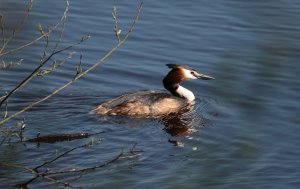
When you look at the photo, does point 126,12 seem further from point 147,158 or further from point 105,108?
point 147,158

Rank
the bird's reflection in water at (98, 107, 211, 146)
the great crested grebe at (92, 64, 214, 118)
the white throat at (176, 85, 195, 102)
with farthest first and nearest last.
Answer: the white throat at (176, 85, 195, 102) → the great crested grebe at (92, 64, 214, 118) → the bird's reflection in water at (98, 107, 211, 146)

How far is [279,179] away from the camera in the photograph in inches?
288

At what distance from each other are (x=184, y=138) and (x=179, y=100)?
181cm

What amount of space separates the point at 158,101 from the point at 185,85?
140 centimetres

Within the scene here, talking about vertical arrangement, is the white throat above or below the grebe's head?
below

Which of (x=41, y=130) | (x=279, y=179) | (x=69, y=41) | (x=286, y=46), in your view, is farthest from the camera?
(x=69, y=41)

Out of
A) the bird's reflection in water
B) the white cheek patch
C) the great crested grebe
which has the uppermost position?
the white cheek patch

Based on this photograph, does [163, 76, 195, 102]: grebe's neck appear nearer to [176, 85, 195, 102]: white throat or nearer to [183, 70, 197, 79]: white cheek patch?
[176, 85, 195, 102]: white throat

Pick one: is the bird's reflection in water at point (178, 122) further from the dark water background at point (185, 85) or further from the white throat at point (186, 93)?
the white throat at point (186, 93)

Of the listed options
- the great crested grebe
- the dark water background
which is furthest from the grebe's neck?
the dark water background

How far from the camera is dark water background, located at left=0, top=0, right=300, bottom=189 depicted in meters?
2.84

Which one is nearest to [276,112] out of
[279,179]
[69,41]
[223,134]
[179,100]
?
[223,134]

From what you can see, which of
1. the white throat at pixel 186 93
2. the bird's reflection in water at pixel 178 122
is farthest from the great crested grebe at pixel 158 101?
the bird's reflection in water at pixel 178 122

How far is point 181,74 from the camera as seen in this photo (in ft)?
37.1
